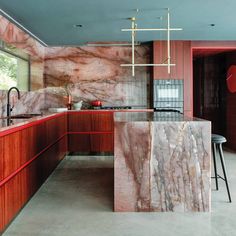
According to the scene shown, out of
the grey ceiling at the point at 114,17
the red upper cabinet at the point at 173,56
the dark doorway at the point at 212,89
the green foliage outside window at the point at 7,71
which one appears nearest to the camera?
the grey ceiling at the point at 114,17

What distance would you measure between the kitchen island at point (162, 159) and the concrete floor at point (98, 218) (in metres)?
0.24

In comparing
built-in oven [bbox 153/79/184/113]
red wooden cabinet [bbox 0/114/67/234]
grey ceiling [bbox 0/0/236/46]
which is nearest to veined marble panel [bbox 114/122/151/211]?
red wooden cabinet [bbox 0/114/67/234]

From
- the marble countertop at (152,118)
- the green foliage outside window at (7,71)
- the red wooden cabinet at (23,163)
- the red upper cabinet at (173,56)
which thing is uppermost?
the red upper cabinet at (173,56)

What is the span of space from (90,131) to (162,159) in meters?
3.53

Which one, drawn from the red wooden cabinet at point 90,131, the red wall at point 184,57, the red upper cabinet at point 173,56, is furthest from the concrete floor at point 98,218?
the red upper cabinet at point 173,56

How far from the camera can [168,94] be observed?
6.97 m

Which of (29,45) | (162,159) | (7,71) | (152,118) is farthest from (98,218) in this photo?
(29,45)

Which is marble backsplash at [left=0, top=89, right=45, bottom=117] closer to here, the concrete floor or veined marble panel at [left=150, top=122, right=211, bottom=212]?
the concrete floor

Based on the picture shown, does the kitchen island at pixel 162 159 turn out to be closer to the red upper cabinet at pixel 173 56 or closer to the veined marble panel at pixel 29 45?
the veined marble panel at pixel 29 45

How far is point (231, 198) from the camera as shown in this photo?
3.68 metres

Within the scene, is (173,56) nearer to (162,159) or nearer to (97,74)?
(97,74)

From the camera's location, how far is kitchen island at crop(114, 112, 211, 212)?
313 centimetres

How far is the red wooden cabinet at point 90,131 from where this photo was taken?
6477 millimetres

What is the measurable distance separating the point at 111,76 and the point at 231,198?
439 centimetres
